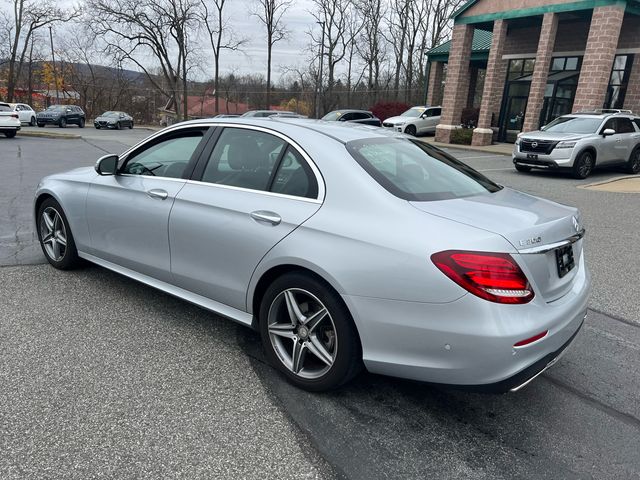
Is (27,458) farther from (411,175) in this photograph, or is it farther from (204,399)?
(411,175)

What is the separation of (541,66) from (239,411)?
67.2 ft

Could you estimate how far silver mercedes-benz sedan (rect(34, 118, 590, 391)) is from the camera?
236 centimetres

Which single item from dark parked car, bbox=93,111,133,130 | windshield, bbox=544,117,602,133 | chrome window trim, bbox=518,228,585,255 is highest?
windshield, bbox=544,117,602,133

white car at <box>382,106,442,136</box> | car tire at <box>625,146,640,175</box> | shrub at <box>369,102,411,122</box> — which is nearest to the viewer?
car tire at <box>625,146,640,175</box>

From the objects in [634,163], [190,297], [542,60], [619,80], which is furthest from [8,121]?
[619,80]

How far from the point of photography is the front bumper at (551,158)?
12781 mm

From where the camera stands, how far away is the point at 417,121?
27609 mm

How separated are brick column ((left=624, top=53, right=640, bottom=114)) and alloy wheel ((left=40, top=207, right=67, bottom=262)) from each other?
73.2 feet

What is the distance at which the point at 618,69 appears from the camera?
67.7ft

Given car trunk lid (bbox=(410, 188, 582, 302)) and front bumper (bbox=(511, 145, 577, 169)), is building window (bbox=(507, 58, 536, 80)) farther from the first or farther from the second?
car trunk lid (bbox=(410, 188, 582, 302))

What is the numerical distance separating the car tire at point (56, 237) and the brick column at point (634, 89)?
2228 centimetres

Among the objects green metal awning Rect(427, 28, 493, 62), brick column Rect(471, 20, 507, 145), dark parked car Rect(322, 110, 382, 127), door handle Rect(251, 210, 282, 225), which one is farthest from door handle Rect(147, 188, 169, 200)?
green metal awning Rect(427, 28, 493, 62)

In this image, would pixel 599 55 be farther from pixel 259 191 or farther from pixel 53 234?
pixel 53 234

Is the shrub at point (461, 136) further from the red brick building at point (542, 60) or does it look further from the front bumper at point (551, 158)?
the front bumper at point (551, 158)
